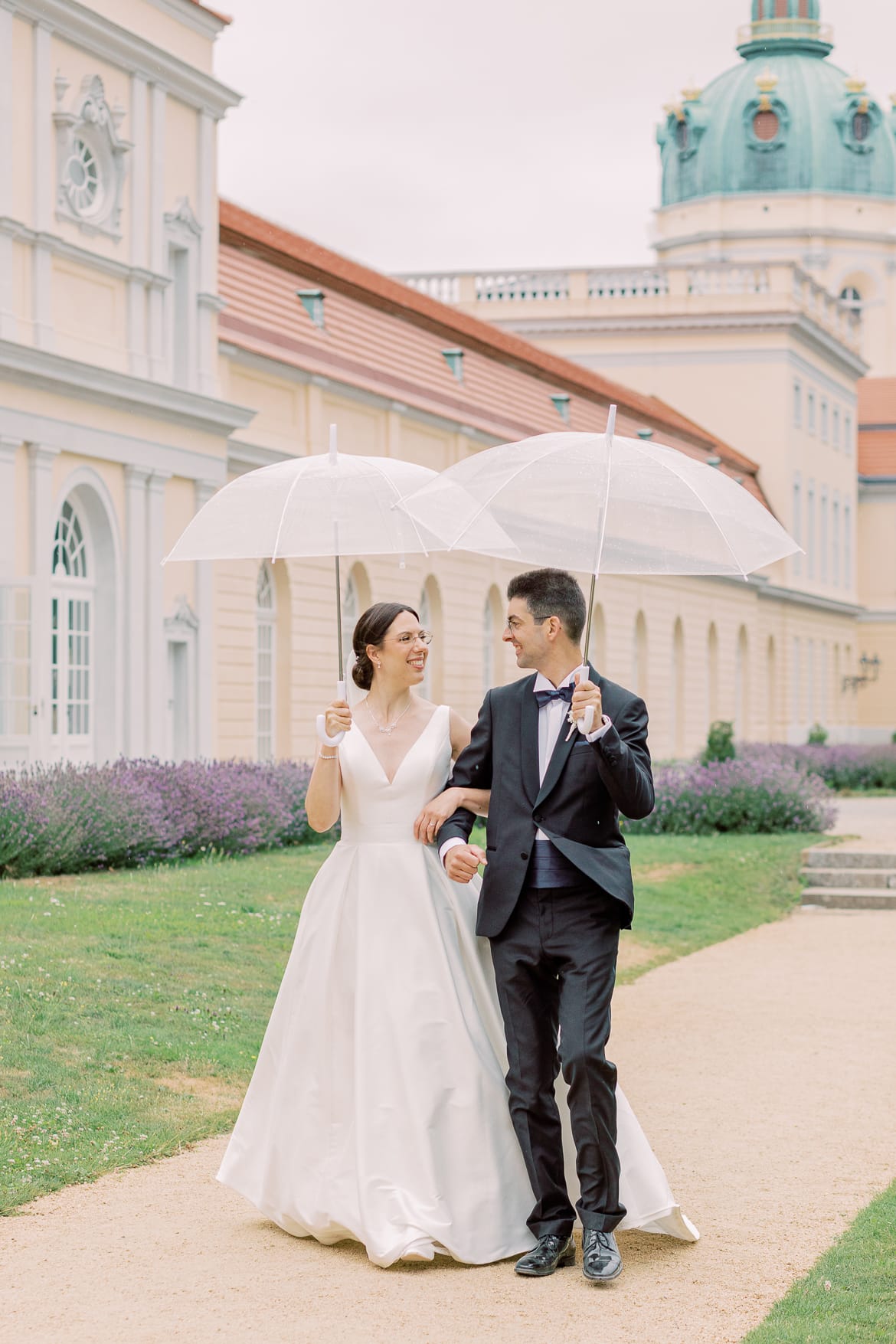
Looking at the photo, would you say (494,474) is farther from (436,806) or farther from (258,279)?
(258,279)

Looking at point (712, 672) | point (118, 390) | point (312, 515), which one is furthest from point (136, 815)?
point (712, 672)

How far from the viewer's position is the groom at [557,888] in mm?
5344

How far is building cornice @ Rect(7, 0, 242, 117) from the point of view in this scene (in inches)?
727

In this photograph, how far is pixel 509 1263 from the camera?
5.47m

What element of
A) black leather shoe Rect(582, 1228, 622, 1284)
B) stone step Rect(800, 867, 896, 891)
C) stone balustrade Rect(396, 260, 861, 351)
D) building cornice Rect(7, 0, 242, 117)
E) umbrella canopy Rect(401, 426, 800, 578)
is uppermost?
stone balustrade Rect(396, 260, 861, 351)

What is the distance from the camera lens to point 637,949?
1352 centimetres

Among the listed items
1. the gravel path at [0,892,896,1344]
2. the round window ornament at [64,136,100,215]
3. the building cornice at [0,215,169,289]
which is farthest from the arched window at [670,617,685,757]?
the gravel path at [0,892,896,1344]

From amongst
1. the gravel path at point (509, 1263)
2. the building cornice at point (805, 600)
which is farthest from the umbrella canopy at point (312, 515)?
the building cornice at point (805, 600)

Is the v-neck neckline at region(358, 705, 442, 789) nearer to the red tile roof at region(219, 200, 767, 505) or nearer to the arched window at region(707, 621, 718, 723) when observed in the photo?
the red tile roof at region(219, 200, 767, 505)

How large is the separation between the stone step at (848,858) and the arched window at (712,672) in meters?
27.0

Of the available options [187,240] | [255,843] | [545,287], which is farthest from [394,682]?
[545,287]

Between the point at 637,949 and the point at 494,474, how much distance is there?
8.09 metres

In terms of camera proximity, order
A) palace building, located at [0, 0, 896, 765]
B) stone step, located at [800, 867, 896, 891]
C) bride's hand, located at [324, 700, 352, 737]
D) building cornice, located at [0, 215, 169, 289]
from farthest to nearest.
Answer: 1. palace building, located at [0, 0, 896, 765]
2. building cornice, located at [0, 215, 169, 289]
3. stone step, located at [800, 867, 896, 891]
4. bride's hand, located at [324, 700, 352, 737]

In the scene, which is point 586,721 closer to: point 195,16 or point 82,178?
point 82,178
